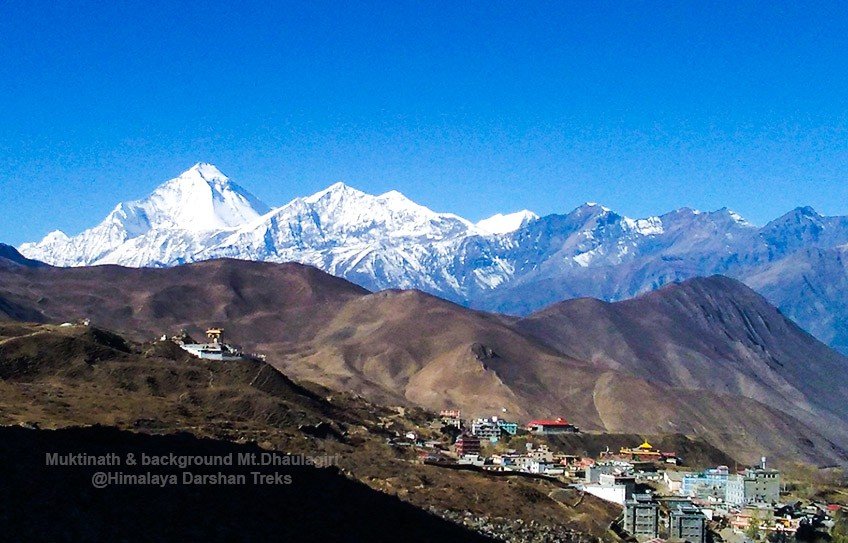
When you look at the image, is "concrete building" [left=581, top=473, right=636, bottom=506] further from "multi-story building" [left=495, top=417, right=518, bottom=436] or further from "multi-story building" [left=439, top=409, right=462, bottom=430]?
"multi-story building" [left=495, top=417, right=518, bottom=436]

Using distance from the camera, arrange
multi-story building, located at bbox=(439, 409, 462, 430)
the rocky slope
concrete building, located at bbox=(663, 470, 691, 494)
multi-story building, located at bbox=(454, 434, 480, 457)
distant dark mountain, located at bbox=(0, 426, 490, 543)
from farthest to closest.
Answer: multi-story building, located at bbox=(439, 409, 462, 430)
multi-story building, located at bbox=(454, 434, 480, 457)
concrete building, located at bbox=(663, 470, 691, 494)
the rocky slope
distant dark mountain, located at bbox=(0, 426, 490, 543)

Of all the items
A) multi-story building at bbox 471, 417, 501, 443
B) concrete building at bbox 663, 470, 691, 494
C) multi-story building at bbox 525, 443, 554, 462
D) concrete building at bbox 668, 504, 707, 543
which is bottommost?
concrete building at bbox 668, 504, 707, 543

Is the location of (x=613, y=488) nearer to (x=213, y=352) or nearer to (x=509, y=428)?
(x=213, y=352)

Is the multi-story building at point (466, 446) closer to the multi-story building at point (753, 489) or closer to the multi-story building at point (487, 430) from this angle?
the multi-story building at point (487, 430)

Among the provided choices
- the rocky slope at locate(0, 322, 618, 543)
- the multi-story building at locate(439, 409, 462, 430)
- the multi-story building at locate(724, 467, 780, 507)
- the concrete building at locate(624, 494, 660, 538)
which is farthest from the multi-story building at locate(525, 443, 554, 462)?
the concrete building at locate(624, 494, 660, 538)

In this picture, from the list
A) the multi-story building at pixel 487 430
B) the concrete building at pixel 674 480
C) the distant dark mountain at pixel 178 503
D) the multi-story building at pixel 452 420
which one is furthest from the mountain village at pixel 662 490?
the distant dark mountain at pixel 178 503

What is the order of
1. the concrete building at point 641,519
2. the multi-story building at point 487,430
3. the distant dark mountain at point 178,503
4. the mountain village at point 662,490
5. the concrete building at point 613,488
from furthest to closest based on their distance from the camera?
the multi-story building at point 487,430 → the concrete building at point 613,488 → the mountain village at point 662,490 → the concrete building at point 641,519 → the distant dark mountain at point 178,503

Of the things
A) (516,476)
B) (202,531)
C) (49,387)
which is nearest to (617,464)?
(516,476)
